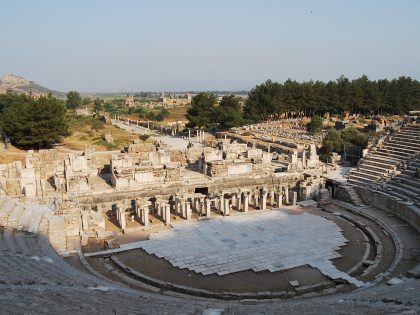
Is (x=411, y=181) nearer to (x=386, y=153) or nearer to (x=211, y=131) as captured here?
(x=386, y=153)

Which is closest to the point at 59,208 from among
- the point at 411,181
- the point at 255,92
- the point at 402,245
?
the point at 402,245

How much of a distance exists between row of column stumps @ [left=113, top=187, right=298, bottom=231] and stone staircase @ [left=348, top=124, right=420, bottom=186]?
15.6 ft

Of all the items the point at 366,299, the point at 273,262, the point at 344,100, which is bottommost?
the point at 273,262

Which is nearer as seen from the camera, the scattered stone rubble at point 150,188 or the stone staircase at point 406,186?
the scattered stone rubble at point 150,188

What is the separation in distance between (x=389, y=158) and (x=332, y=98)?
4397 cm

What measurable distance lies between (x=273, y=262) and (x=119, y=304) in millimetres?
8265

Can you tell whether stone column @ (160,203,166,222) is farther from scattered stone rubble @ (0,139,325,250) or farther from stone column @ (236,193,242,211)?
stone column @ (236,193,242,211)

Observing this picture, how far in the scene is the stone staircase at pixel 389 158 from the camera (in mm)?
24938

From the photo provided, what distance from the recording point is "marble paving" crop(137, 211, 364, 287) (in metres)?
16.1

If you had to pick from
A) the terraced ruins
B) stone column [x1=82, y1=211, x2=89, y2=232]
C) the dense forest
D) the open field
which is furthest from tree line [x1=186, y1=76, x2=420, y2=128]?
stone column [x1=82, y1=211, x2=89, y2=232]

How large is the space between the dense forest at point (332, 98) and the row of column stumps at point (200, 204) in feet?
127

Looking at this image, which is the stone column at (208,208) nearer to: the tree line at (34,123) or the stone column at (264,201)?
the stone column at (264,201)

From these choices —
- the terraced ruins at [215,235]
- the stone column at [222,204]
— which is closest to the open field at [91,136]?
the terraced ruins at [215,235]

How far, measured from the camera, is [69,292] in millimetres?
10242
